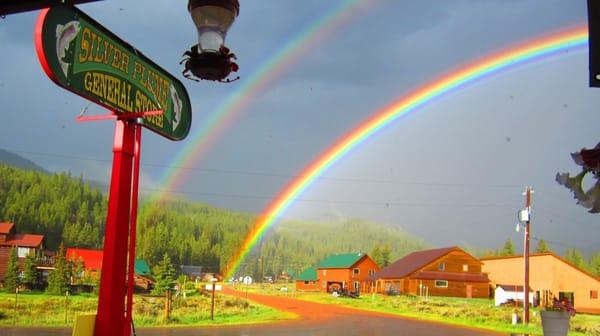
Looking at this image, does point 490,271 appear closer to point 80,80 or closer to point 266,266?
point 266,266

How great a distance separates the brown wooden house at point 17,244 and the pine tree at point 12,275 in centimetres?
39

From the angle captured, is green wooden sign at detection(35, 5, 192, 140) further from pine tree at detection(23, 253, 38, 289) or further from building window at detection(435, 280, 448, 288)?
building window at detection(435, 280, 448, 288)

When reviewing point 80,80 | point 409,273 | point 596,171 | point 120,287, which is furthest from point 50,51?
point 409,273

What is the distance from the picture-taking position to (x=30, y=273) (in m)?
25.2

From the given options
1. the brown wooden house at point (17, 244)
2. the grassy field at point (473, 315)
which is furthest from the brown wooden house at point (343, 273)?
Result: the brown wooden house at point (17, 244)

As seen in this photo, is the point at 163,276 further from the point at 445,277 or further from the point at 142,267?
the point at 445,277

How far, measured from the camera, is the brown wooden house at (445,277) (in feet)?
177

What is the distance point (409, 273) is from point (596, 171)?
178ft

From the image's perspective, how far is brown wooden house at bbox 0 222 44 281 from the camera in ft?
84.2

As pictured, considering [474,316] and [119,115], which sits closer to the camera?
[119,115]

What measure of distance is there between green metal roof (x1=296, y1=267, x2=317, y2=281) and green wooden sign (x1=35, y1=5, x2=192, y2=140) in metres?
72.4

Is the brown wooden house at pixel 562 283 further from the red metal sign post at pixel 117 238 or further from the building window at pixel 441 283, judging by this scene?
the red metal sign post at pixel 117 238

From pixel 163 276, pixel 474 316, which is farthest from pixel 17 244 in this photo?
pixel 474 316

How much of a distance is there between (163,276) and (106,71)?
23.6 meters
